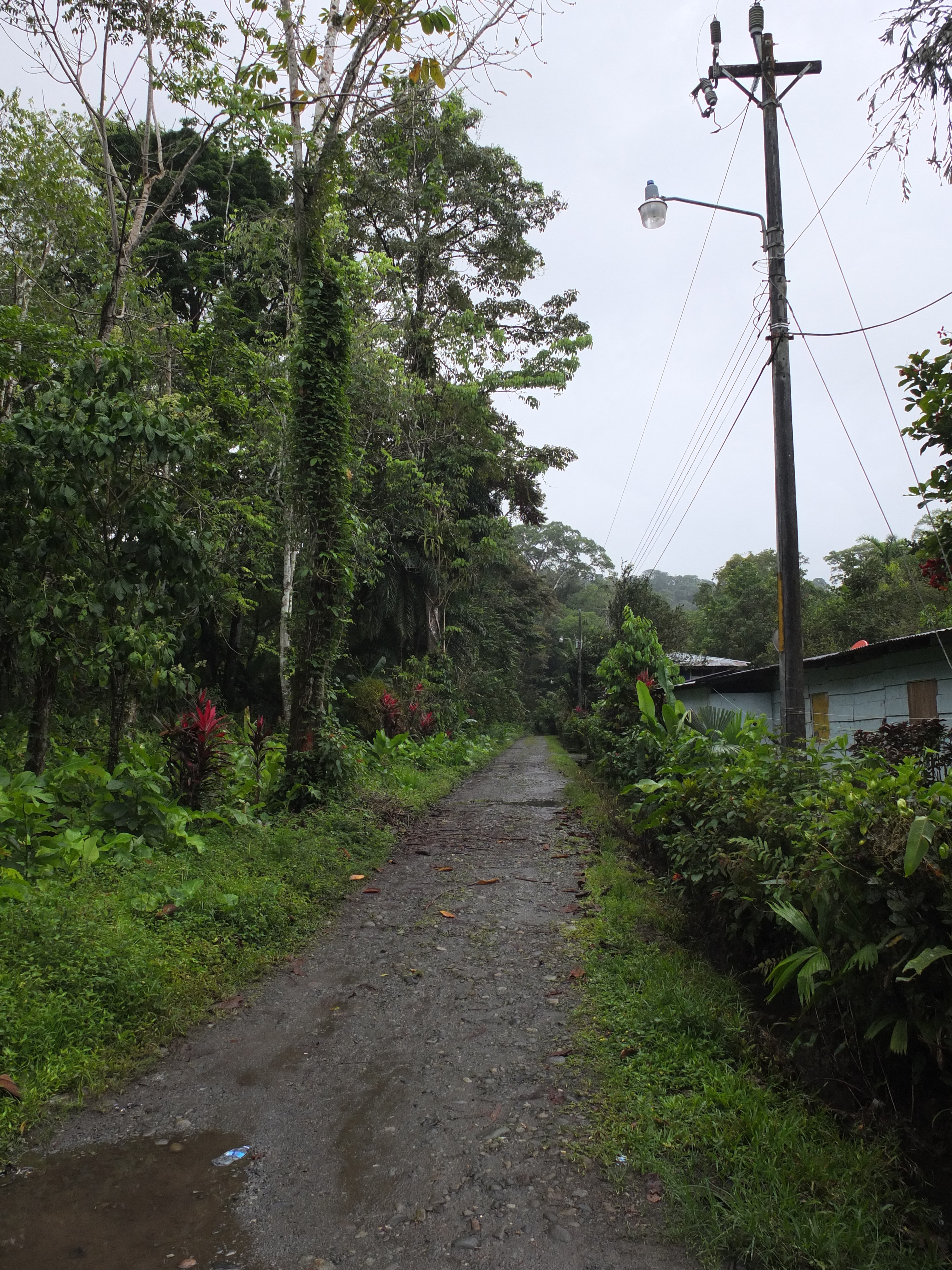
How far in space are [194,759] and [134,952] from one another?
2.95m

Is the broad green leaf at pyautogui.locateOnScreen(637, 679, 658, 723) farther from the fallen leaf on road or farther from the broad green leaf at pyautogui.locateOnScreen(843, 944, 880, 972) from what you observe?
the broad green leaf at pyautogui.locateOnScreen(843, 944, 880, 972)

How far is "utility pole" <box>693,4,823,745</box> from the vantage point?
709 cm

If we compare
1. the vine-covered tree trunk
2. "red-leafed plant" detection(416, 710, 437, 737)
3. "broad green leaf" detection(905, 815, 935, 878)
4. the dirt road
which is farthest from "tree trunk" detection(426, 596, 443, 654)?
"broad green leaf" detection(905, 815, 935, 878)

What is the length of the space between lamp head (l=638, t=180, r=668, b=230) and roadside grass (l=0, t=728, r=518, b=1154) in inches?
301

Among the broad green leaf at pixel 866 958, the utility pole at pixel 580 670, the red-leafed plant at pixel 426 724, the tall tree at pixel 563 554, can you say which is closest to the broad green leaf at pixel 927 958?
the broad green leaf at pixel 866 958

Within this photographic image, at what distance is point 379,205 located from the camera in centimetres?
2170

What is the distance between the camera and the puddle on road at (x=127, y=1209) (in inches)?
87.9

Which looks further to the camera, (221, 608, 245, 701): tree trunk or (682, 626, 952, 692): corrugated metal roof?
(221, 608, 245, 701): tree trunk

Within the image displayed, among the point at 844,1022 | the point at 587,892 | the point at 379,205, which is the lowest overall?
the point at 587,892

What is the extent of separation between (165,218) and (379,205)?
7.92 meters

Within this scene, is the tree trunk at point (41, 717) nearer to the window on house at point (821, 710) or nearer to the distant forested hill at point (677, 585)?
the window on house at point (821, 710)

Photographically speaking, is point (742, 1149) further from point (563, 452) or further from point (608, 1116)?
point (563, 452)

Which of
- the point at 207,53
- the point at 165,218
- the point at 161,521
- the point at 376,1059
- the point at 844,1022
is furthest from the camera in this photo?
the point at 165,218

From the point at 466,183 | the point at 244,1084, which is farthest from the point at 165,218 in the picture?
the point at 244,1084
